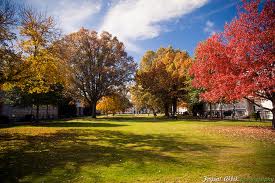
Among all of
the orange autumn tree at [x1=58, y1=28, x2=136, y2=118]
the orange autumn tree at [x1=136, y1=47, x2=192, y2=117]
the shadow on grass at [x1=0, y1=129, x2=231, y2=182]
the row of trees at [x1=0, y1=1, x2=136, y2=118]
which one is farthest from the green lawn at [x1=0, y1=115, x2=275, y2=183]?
the orange autumn tree at [x1=136, y1=47, x2=192, y2=117]

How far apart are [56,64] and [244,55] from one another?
1679 centimetres

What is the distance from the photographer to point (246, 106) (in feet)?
214

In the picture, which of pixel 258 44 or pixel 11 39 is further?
pixel 258 44

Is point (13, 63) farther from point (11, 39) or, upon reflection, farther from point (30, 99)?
point (30, 99)

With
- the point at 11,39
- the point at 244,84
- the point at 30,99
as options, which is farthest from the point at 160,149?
the point at 30,99

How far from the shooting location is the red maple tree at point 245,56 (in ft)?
70.3

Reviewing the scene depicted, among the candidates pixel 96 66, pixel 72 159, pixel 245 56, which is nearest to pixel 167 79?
pixel 96 66

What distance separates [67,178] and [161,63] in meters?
50.3

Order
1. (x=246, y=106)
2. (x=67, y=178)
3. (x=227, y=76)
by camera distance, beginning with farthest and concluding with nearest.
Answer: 1. (x=246, y=106)
2. (x=227, y=76)
3. (x=67, y=178)

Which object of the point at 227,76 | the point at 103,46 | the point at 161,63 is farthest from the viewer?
the point at 161,63

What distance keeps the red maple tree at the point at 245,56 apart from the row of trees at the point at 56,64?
14.9 metres

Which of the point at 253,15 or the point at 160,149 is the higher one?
the point at 253,15

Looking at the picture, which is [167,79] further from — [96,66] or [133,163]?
[133,163]

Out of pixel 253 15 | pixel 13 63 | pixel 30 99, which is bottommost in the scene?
pixel 30 99
